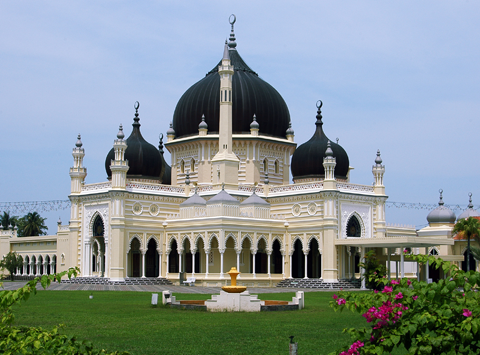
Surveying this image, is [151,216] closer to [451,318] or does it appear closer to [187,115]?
[187,115]

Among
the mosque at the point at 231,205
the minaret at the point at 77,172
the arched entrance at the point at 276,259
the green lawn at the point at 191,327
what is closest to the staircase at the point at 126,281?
the mosque at the point at 231,205

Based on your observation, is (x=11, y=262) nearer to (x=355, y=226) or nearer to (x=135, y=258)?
(x=135, y=258)

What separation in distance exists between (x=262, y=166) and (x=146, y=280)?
1445cm

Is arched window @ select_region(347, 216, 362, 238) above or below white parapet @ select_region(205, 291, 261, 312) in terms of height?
above

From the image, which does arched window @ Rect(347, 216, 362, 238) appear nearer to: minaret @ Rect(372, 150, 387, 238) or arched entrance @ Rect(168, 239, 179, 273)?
minaret @ Rect(372, 150, 387, 238)

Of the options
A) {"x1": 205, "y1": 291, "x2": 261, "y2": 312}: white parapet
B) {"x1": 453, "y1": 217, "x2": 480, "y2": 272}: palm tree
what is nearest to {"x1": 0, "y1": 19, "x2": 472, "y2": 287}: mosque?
{"x1": 453, "y1": 217, "x2": 480, "y2": 272}: palm tree

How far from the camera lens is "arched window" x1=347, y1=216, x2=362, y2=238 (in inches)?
2060

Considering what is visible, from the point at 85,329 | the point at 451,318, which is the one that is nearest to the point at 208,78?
the point at 85,329

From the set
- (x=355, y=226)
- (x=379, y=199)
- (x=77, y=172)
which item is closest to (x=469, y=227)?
(x=379, y=199)

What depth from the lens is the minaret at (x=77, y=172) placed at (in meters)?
55.1

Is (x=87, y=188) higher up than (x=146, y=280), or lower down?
higher up

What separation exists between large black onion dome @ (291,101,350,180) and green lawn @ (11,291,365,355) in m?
29.4

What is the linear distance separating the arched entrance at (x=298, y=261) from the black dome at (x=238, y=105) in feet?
35.1

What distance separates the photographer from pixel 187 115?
60188 millimetres
